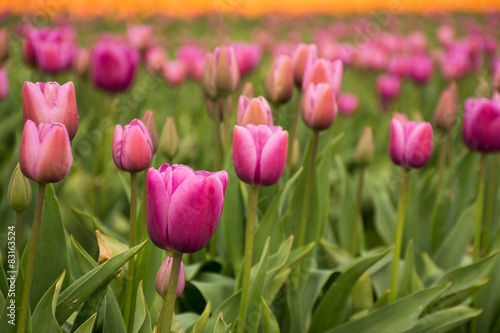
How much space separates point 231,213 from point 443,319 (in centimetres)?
58

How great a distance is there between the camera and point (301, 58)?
4.96 feet

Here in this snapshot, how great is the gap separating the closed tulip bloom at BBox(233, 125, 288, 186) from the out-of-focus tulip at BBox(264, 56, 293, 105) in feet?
1.52

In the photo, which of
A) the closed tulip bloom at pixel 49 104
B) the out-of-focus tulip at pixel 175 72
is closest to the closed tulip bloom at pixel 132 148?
the closed tulip bloom at pixel 49 104

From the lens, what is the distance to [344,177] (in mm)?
1939

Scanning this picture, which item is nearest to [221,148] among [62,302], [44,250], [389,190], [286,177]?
[286,177]

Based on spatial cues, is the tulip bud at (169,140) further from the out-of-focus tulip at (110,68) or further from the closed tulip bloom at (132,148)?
the out-of-focus tulip at (110,68)

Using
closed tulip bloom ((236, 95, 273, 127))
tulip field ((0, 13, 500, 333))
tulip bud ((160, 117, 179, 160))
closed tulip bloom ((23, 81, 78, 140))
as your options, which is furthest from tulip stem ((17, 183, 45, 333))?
tulip bud ((160, 117, 179, 160))

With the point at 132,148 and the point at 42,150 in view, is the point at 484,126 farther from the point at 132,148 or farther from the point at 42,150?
the point at 42,150

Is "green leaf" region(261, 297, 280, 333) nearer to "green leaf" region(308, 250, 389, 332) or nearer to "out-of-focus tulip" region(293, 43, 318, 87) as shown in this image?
"green leaf" region(308, 250, 389, 332)

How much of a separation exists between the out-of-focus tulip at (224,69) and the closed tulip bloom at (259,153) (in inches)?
20.1

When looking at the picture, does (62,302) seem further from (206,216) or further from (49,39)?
(49,39)

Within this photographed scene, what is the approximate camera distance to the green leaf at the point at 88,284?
90 centimetres

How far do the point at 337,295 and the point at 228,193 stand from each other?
14.6 inches

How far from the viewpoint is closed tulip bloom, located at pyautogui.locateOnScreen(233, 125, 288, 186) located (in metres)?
0.98
